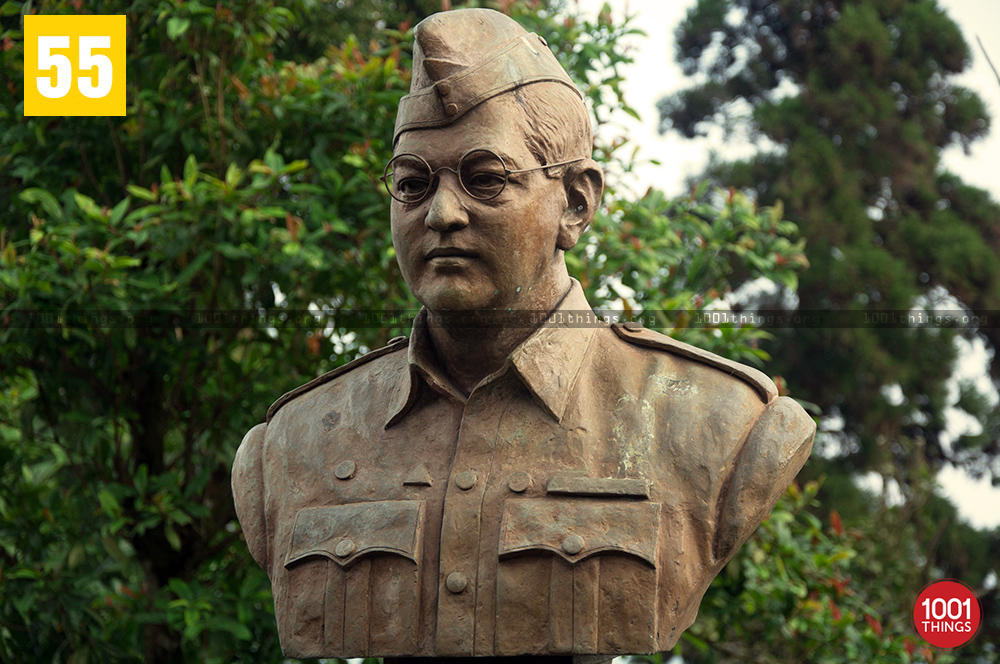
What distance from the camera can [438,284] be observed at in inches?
98.3

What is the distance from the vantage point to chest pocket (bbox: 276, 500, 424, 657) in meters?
2.45

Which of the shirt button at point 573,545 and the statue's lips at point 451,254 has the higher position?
the statue's lips at point 451,254

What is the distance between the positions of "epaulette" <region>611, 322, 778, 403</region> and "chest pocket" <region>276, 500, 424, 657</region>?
686 mm

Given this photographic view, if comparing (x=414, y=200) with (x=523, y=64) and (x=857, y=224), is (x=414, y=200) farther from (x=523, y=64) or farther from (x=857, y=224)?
(x=857, y=224)

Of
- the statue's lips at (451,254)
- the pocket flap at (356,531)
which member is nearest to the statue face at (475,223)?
the statue's lips at (451,254)

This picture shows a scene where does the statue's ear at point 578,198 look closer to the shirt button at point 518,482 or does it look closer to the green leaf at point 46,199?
the shirt button at point 518,482

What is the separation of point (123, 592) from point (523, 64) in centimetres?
289

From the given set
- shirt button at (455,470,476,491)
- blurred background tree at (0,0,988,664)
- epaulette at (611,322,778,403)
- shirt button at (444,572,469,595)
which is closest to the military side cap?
epaulette at (611,322,778,403)

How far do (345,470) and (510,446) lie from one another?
42cm

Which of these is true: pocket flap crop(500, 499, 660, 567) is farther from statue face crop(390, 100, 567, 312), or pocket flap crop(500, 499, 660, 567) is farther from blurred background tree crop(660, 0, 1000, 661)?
blurred background tree crop(660, 0, 1000, 661)

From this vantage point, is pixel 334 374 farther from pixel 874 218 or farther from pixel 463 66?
pixel 874 218

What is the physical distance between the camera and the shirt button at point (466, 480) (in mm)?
2488

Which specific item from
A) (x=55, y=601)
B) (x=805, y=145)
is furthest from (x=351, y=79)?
(x=805, y=145)

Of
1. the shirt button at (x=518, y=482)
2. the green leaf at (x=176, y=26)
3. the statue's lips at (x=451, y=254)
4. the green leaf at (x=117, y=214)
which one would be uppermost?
the green leaf at (x=176, y=26)
